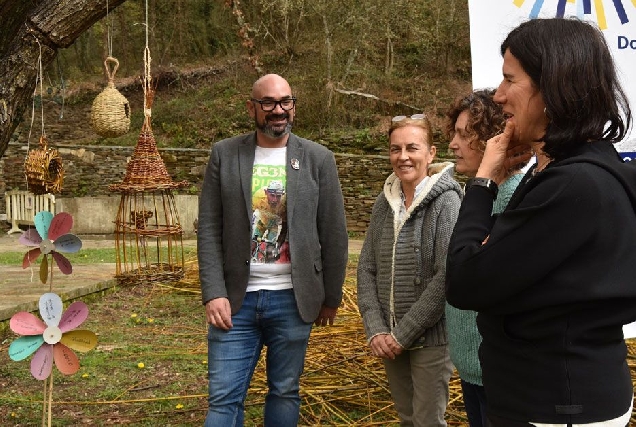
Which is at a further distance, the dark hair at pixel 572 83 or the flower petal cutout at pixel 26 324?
the flower petal cutout at pixel 26 324

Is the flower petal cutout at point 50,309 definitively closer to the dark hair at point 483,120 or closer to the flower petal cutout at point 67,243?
the flower petal cutout at point 67,243

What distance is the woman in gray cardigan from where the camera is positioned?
2.59 m

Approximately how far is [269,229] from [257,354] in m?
0.50

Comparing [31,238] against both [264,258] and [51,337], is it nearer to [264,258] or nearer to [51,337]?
[51,337]

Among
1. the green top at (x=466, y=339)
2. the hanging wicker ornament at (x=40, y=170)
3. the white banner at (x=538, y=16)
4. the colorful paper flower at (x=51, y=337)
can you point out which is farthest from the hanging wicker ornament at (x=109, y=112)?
the green top at (x=466, y=339)

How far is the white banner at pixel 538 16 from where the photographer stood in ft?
8.96

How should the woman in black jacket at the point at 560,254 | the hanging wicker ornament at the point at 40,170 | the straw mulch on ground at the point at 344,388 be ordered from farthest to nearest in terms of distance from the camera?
the hanging wicker ornament at the point at 40,170 < the straw mulch on ground at the point at 344,388 < the woman in black jacket at the point at 560,254

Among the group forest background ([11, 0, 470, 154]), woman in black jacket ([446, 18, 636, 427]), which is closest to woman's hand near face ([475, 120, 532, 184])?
woman in black jacket ([446, 18, 636, 427])

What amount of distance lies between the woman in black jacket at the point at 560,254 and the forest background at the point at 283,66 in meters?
16.1

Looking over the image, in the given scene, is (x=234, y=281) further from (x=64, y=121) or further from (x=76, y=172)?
(x=64, y=121)

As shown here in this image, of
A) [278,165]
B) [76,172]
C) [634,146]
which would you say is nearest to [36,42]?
[278,165]

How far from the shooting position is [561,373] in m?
1.41

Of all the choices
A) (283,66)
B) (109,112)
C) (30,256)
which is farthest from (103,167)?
(30,256)

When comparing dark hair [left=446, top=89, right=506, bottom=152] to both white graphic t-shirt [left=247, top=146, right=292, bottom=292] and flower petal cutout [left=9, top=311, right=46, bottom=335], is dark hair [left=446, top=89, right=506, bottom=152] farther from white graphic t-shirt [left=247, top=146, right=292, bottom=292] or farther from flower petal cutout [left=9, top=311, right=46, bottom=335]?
flower petal cutout [left=9, top=311, right=46, bottom=335]
